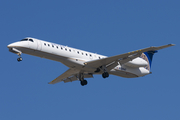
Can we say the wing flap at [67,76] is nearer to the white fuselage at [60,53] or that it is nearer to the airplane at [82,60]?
the airplane at [82,60]

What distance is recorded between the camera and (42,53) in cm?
2511

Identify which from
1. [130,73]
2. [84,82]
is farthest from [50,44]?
[130,73]

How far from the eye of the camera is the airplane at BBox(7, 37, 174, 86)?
24.9 meters

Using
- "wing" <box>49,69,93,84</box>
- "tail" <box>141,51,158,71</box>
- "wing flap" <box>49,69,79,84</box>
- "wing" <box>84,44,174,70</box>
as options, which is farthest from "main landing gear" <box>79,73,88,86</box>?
"tail" <box>141,51,158,71</box>

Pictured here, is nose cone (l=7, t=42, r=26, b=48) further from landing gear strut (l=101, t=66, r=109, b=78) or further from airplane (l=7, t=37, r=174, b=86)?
landing gear strut (l=101, t=66, r=109, b=78)

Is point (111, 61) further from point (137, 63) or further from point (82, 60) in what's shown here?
point (137, 63)

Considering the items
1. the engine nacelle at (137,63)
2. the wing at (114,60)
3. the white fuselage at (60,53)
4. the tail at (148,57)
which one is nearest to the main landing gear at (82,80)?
the white fuselage at (60,53)

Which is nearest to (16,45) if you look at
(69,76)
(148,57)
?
(69,76)

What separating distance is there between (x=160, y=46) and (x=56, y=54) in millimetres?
7997

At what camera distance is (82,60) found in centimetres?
2650

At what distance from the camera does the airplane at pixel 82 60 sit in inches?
980

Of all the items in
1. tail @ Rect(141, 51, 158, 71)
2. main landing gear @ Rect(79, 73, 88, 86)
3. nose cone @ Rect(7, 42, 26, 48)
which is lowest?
main landing gear @ Rect(79, 73, 88, 86)

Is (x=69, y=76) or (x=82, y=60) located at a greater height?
(x=82, y=60)

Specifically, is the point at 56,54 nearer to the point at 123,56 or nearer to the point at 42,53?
the point at 42,53
